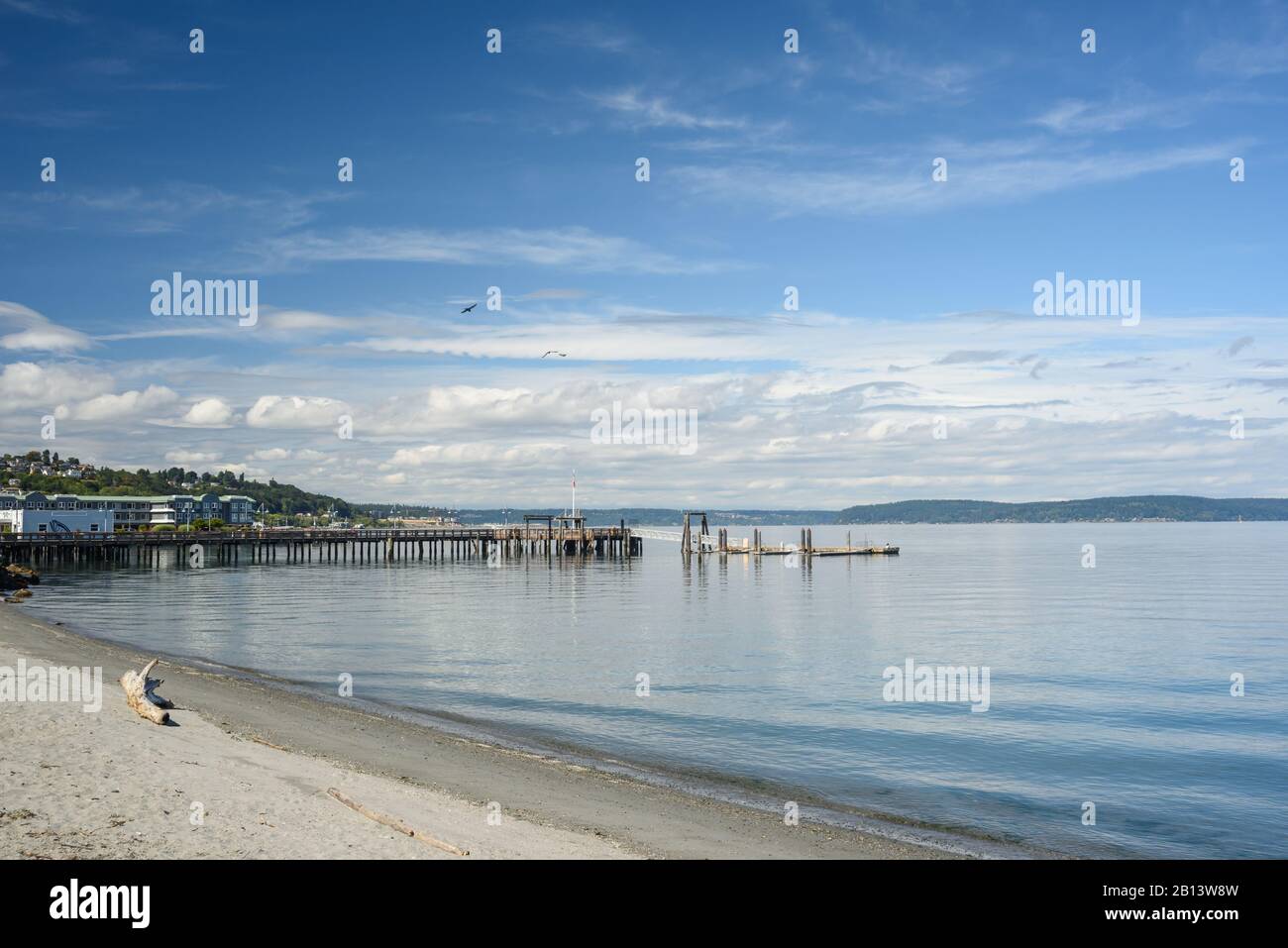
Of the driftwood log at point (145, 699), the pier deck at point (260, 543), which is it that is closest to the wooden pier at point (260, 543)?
the pier deck at point (260, 543)

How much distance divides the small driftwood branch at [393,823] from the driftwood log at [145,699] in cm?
609

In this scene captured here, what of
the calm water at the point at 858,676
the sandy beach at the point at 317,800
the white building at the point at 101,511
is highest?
the white building at the point at 101,511

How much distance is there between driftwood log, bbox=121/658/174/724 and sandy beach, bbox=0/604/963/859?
24 centimetres

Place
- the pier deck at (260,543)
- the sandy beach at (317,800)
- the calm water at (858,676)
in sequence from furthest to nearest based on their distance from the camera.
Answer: the pier deck at (260,543)
the calm water at (858,676)
the sandy beach at (317,800)

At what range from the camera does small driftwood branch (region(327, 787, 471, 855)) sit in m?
11.4

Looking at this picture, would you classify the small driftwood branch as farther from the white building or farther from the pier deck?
the white building

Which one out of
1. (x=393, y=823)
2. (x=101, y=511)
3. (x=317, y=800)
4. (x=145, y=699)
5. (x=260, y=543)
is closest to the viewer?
(x=393, y=823)

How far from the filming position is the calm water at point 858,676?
1792 centimetres

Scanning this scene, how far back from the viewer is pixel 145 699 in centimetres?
1883

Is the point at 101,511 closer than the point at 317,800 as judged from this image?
No

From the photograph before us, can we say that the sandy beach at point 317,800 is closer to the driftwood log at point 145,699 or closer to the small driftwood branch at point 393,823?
the small driftwood branch at point 393,823

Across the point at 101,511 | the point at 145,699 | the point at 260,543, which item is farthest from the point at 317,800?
the point at 101,511

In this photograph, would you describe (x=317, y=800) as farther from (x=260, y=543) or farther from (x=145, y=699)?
(x=260, y=543)

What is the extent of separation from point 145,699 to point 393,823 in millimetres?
9451
